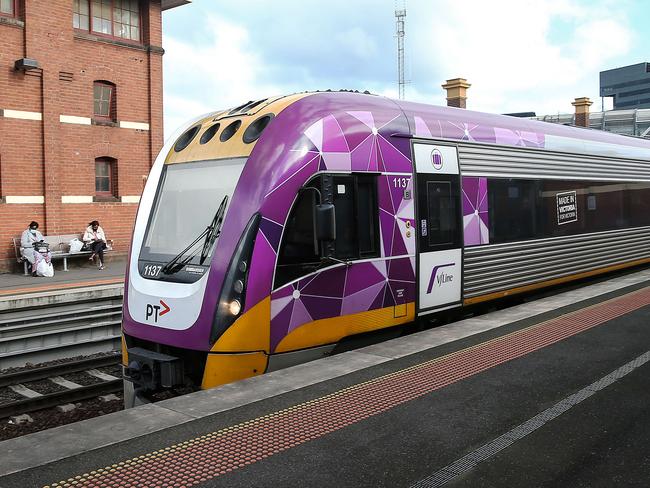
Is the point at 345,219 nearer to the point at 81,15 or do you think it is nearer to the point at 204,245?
the point at 204,245

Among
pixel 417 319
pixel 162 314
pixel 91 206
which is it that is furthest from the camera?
pixel 91 206

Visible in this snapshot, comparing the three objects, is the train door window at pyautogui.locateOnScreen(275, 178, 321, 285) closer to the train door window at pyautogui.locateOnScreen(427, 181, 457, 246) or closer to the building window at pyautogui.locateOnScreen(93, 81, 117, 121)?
Answer: the train door window at pyautogui.locateOnScreen(427, 181, 457, 246)

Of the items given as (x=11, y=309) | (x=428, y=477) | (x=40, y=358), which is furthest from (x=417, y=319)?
(x=11, y=309)

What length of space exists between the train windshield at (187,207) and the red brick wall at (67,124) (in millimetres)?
12937

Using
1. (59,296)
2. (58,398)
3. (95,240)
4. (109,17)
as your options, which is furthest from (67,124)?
(58,398)

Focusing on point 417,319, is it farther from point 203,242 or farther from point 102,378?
point 102,378

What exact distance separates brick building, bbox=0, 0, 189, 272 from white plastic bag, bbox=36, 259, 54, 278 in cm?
136

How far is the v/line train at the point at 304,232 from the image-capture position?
546 cm

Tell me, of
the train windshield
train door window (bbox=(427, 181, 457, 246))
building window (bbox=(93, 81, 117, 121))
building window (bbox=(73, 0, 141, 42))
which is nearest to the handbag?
building window (bbox=(93, 81, 117, 121))

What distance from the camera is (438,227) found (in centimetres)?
735

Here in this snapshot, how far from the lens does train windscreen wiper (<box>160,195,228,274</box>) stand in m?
5.62

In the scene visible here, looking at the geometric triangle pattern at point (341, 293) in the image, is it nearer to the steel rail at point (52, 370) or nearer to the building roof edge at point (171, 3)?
the steel rail at point (52, 370)

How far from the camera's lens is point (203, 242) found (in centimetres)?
568

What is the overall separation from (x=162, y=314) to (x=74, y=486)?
2.45m
